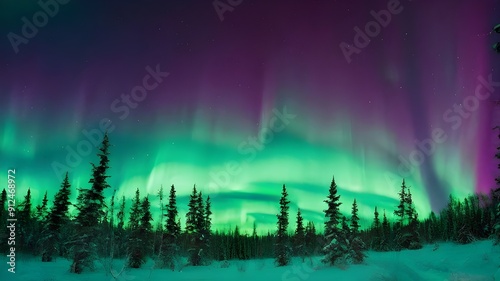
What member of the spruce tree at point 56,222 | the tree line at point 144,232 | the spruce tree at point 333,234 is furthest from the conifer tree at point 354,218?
the spruce tree at point 56,222

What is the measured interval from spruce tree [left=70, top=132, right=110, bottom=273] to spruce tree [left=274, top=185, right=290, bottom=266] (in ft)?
83.9

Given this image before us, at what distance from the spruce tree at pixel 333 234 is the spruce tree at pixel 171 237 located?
16219 millimetres

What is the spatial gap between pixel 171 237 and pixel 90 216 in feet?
45.7

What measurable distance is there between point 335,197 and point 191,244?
20391 mm

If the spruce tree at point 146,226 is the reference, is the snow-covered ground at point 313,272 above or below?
below

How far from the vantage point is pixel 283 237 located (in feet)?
166

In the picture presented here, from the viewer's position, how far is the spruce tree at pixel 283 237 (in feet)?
159

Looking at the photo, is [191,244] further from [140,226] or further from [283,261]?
[283,261]

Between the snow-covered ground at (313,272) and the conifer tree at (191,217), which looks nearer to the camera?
the snow-covered ground at (313,272)

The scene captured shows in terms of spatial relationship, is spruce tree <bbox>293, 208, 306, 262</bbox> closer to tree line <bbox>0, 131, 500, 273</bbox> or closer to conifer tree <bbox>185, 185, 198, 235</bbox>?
tree line <bbox>0, 131, 500, 273</bbox>

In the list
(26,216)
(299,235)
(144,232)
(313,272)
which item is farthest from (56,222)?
(299,235)

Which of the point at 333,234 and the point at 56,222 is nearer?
the point at 333,234

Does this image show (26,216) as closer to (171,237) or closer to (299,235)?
(171,237)

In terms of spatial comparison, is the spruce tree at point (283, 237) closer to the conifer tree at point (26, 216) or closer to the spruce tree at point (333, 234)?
the spruce tree at point (333, 234)
